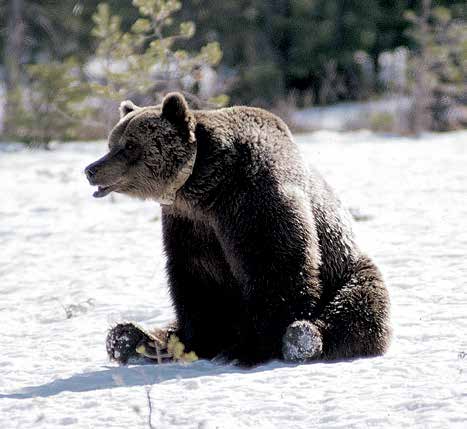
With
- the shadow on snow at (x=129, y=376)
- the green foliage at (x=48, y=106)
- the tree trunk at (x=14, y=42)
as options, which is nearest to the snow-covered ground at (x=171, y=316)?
the shadow on snow at (x=129, y=376)

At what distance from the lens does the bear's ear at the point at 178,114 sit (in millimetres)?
4719

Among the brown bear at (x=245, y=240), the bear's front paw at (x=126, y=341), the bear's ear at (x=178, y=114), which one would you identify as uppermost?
the bear's ear at (x=178, y=114)

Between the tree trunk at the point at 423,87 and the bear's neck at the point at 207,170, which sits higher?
the tree trunk at the point at 423,87

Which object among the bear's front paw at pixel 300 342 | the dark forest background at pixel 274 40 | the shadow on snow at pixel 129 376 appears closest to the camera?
the shadow on snow at pixel 129 376

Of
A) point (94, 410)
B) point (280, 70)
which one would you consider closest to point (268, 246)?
point (94, 410)

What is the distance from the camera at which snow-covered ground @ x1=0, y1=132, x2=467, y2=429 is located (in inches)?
150

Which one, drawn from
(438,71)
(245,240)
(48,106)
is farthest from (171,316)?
(438,71)

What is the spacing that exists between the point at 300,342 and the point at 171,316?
164 cm

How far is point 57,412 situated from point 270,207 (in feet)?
4.74

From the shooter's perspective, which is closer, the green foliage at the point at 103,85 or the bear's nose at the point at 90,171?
the bear's nose at the point at 90,171

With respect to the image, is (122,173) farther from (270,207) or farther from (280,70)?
(280,70)

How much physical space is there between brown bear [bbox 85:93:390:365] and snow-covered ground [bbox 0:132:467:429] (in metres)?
0.19

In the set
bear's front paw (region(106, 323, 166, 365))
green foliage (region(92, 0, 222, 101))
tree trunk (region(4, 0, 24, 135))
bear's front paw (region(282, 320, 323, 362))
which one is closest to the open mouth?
bear's front paw (region(106, 323, 166, 365))

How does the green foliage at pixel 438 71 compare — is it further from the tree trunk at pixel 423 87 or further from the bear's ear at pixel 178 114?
the bear's ear at pixel 178 114
